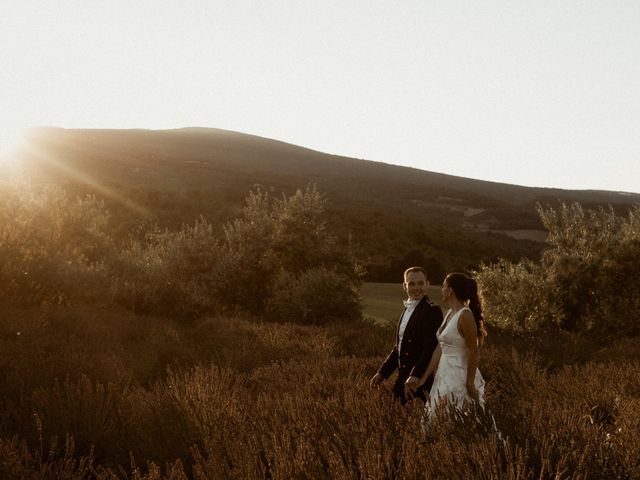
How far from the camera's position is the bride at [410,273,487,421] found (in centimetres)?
493

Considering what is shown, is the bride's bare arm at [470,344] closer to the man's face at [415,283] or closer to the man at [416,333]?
the man at [416,333]

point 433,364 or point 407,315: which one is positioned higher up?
point 407,315

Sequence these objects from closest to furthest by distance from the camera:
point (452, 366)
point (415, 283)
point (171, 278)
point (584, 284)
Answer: point (452, 366) < point (415, 283) < point (171, 278) < point (584, 284)

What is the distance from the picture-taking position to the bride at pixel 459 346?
16.2 ft

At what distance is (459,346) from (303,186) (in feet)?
223

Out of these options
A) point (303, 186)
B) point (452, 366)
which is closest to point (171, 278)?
point (452, 366)

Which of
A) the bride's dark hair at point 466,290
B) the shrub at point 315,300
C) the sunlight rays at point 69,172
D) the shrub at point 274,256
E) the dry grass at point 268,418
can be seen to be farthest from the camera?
the sunlight rays at point 69,172

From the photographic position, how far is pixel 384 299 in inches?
963

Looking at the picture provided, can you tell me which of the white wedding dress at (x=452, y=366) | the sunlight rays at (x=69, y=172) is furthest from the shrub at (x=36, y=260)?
the sunlight rays at (x=69, y=172)

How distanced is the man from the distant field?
12969 mm

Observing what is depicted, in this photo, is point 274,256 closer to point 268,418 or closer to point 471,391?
point 471,391

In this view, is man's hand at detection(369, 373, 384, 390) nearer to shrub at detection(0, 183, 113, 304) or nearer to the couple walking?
the couple walking

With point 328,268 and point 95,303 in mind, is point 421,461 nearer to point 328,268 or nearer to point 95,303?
point 95,303

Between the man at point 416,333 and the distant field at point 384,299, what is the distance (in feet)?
42.6
